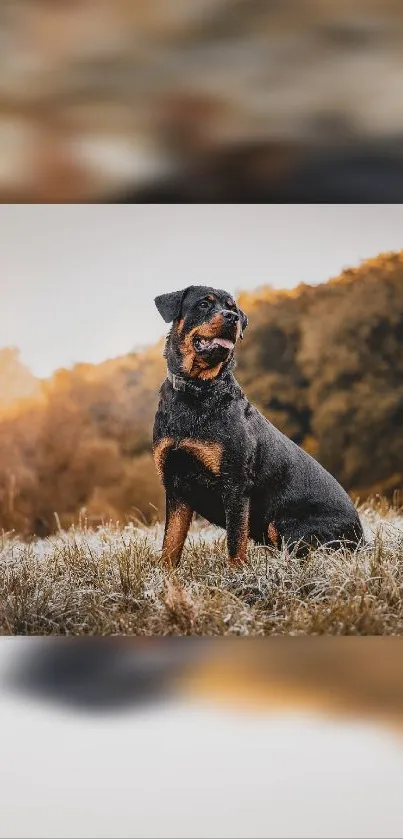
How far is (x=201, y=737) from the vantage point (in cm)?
217

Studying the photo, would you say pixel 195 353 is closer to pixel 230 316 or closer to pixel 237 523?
pixel 230 316

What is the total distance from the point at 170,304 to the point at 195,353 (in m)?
0.21

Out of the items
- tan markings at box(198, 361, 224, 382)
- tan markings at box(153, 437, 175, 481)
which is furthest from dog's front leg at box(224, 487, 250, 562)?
tan markings at box(198, 361, 224, 382)

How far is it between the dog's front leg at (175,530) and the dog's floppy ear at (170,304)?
0.61m

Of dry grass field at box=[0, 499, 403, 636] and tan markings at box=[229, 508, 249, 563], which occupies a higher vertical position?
tan markings at box=[229, 508, 249, 563]

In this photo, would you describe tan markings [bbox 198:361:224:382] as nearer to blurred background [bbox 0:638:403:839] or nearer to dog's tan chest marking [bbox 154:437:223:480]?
dog's tan chest marking [bbox 154:437:223:480]

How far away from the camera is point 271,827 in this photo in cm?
162

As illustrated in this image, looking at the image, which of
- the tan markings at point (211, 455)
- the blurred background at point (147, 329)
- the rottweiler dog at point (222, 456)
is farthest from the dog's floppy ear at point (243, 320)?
the tan markings at point (211, 455)

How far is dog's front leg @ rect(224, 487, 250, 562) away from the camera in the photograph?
2.59 m

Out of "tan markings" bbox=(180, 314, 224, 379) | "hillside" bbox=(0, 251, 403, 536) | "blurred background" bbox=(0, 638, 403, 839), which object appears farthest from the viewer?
"hillside" bbox=(0, 251, 403, 536)
